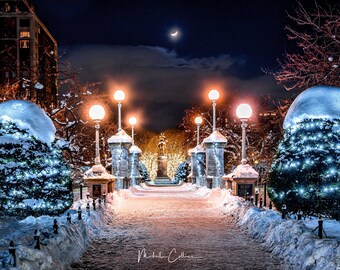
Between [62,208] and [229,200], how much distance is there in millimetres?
6602

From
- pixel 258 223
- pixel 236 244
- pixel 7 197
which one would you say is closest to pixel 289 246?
pixel 236 244

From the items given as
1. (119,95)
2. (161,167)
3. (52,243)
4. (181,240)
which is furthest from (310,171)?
(161,167)

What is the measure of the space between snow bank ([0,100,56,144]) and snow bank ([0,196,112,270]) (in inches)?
91.1

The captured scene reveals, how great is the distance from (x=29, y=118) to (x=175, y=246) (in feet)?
18.4

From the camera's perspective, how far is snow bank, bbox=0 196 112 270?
609cm

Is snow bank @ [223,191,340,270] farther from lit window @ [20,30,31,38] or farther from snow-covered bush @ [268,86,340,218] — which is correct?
lit window @ [20,30,31,38]

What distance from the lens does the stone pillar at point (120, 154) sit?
23291mm

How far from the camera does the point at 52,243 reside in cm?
705

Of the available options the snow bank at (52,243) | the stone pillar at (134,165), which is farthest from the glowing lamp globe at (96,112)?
the stone pillar at (134,165)

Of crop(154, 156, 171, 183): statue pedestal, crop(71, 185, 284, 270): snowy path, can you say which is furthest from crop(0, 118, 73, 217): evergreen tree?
crop(154, 156, 171, 183): statue pedestal

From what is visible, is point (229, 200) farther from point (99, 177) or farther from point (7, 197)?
point (7, 197)

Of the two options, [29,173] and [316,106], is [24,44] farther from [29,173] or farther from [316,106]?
[316,106]

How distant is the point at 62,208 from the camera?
1159cm
